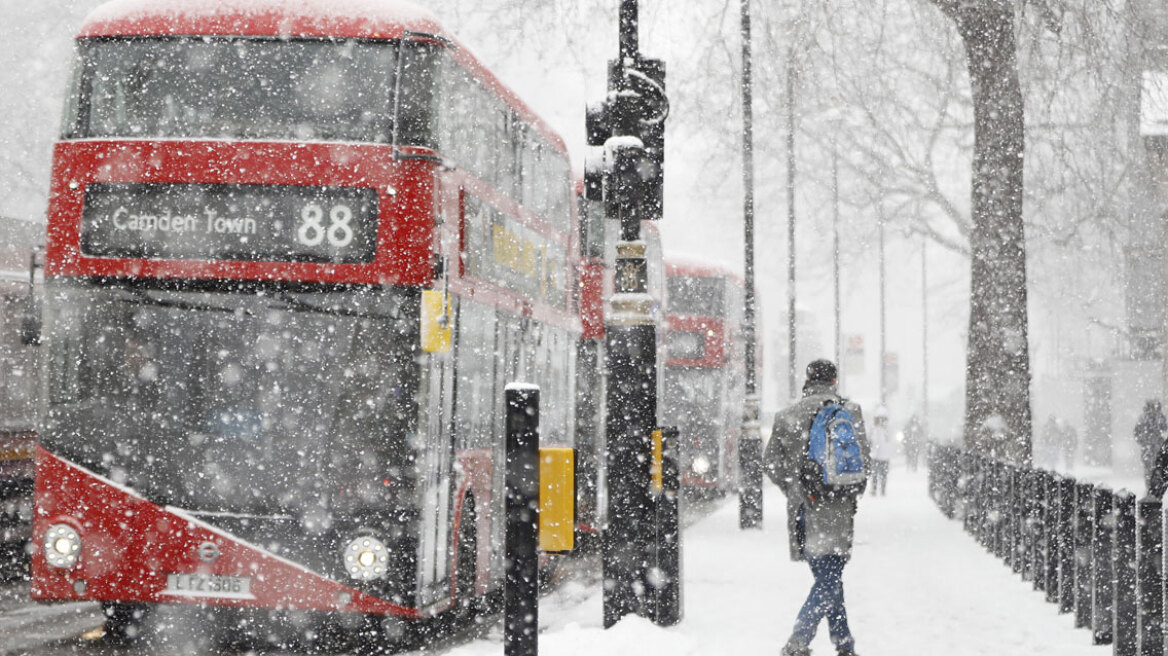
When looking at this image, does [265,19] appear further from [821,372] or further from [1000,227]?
[1000,227]

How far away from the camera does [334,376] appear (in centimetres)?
952

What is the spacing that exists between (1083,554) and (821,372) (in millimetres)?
2656

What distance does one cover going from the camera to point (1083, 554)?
34.6 ft

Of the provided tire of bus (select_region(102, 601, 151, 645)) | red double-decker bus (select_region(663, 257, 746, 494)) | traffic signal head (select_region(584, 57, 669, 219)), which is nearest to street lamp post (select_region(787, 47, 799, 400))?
red double-decker bus (select_region(663, 257, 746, 494))

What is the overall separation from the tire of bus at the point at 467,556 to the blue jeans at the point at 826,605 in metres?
2.40

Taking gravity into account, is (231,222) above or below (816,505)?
above

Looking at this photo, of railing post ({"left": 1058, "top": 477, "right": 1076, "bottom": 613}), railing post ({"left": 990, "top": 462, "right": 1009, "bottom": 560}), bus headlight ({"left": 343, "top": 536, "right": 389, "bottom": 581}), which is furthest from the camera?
railing post ({"left": 990, "top": 462, "right": 1009, "bottom": 560})

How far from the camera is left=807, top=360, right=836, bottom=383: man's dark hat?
9086 millimetres

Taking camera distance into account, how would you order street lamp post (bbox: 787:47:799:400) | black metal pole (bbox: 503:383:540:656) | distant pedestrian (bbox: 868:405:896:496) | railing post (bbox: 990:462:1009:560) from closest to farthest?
1. black metal pole (bbox: 503:383:540:656)
2. railing post (bbox: 990:462:1009:560)
3. street lamp post (bbox: 787:47:799:400)
4. distant pedestrian (bbox: 868:405:896:496)

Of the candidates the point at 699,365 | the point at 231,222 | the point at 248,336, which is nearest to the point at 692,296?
the point at 699,365

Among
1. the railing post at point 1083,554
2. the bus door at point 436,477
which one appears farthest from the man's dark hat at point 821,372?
the bus door at point 436,477

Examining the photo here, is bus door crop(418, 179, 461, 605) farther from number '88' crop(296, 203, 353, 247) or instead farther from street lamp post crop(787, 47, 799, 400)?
street lamp post crop(787, 47, 799, 400)

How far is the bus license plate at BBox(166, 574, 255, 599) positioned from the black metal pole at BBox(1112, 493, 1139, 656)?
4885 mm

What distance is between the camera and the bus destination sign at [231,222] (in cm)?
942
